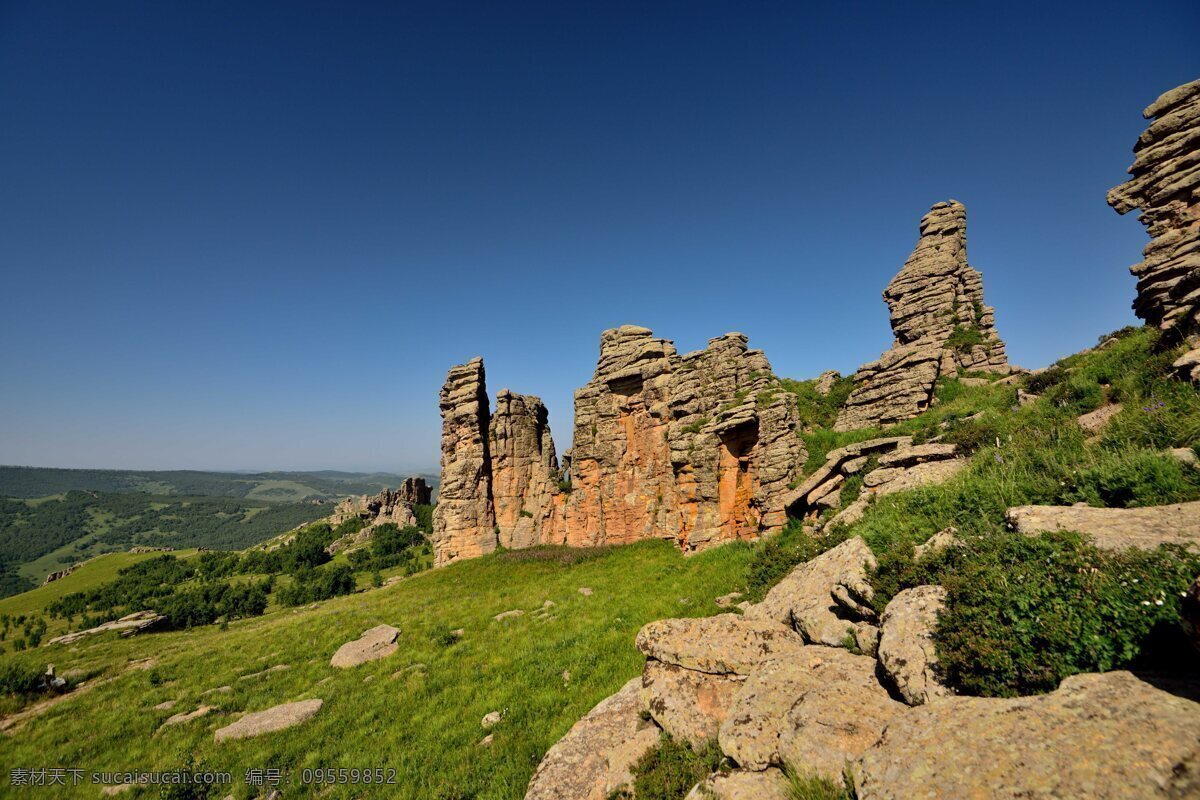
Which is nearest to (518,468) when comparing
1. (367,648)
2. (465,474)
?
(465,474)

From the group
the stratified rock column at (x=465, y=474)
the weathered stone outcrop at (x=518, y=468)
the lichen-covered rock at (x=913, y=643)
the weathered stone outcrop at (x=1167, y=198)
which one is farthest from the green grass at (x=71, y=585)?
the weathered stone outcrop at (x=1167, y=198)

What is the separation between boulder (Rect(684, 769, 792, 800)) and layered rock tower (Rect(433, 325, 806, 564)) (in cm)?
1850

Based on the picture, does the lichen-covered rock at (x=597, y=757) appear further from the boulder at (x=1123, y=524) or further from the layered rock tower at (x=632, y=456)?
the layered rock tower at (x=632, y=456)

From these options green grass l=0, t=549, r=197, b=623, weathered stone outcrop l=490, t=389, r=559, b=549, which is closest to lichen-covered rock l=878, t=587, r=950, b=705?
weathered stone outcrop l=490, t=389, r=559, b=549

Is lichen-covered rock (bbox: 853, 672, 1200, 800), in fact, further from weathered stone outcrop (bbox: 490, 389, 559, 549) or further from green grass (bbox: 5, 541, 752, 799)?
weathered stone outcrop (bbox: 490, 389, 559, 549)

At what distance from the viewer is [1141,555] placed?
16.4 feet

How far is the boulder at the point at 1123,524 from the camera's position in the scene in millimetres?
5359

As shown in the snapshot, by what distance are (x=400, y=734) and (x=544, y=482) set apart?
3472 centimetres

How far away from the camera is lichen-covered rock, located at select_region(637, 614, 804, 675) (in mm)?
7539

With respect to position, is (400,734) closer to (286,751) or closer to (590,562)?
(286,751)

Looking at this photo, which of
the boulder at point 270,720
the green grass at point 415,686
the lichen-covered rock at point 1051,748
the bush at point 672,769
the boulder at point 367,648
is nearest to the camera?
the lichen-covered rock at point 1051,748

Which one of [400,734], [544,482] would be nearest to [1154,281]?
[400,734]

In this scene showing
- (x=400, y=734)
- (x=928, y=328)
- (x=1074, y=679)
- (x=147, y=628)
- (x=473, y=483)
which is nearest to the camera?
(x=1074, y=679)

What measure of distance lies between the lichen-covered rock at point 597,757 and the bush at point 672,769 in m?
0.30
